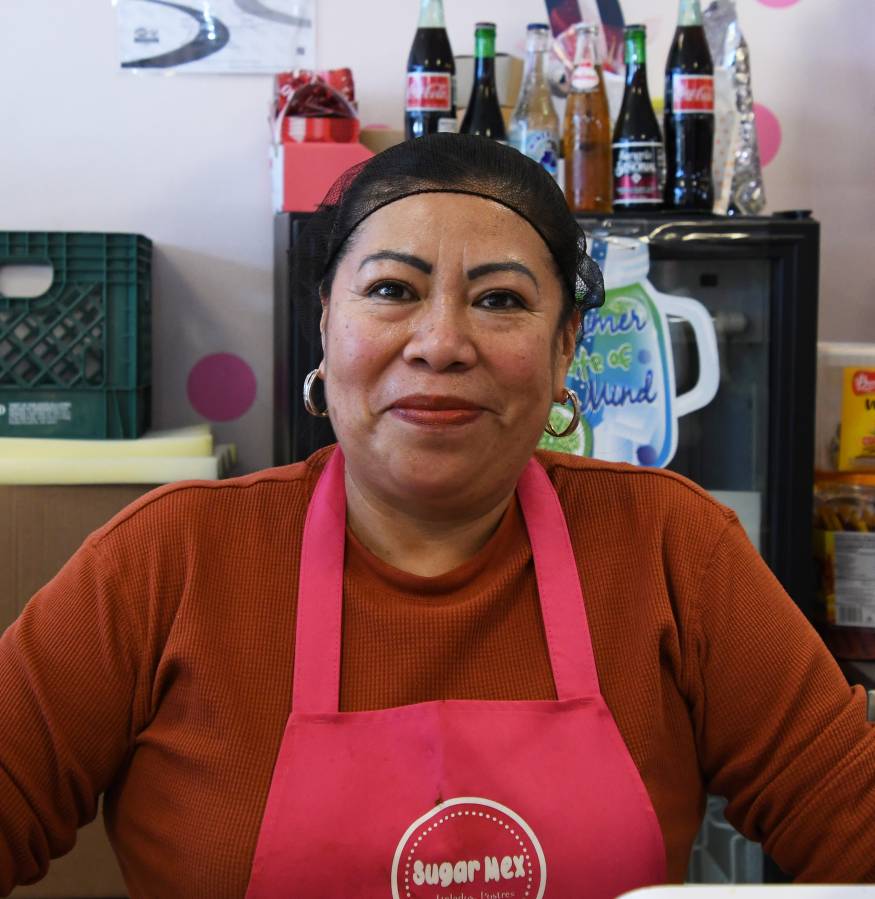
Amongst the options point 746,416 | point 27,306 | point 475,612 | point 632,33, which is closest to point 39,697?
point 475,612

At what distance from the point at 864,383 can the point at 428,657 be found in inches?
47.5

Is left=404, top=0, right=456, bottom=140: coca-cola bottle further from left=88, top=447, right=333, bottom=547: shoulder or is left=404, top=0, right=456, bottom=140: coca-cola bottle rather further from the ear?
left=88, top=447, right=333, bottom=547: shoulder

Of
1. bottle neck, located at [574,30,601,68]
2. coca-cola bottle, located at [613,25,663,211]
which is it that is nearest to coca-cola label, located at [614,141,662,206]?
coca-cola bottle, located at [613,25,663,211]

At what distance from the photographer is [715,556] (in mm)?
1197

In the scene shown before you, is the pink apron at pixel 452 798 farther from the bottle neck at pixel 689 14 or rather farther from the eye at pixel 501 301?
the bottle neck at pixel 689 14

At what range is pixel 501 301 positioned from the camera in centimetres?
113

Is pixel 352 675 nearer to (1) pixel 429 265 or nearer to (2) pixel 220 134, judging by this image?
(1) pixel 429 265

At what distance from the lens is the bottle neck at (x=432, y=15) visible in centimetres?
206

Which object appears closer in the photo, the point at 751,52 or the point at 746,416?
the point at 746,416

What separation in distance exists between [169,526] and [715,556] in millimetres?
566

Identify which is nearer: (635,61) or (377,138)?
(635,61)

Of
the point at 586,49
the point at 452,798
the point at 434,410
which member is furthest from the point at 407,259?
the point at 586,49

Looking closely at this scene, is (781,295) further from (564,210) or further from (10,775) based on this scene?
(10,775)

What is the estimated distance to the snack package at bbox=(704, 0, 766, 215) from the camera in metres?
2.08
